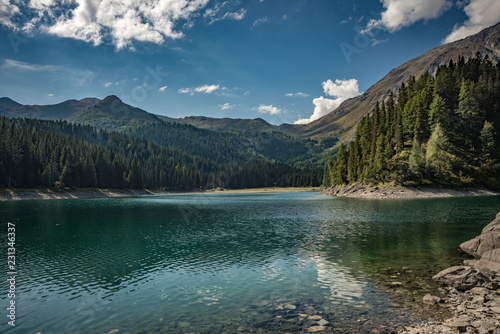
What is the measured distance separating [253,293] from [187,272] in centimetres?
805

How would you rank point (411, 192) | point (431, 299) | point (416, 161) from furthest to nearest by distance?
point (411, 192) → point (416, 161) → point (431, 299)

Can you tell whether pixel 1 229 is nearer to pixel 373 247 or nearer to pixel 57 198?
pixel 373 247

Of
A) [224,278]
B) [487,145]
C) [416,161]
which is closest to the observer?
[224,278]

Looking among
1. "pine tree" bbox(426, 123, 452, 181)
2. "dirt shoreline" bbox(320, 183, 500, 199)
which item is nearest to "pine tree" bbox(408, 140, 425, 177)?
"pine tree" bbox(426, 123, 452, 181)

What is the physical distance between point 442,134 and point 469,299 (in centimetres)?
11210

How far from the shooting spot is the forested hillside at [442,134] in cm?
10662

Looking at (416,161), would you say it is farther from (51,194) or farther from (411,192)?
(51,194)

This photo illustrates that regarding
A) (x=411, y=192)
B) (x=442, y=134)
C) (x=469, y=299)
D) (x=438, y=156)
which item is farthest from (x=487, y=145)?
(x=469, y=299)

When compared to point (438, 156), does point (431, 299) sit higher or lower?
lower

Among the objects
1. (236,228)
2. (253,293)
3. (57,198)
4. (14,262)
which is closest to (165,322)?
(253,293)

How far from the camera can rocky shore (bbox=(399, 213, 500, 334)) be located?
42.9ft

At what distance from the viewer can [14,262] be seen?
89.9 ft

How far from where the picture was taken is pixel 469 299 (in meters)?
17.0

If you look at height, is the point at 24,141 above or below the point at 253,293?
above
